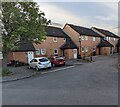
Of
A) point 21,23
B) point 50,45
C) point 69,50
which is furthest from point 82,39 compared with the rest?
point 21,23

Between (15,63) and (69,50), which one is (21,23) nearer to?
(15,63)

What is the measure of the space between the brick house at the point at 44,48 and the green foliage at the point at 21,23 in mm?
10526

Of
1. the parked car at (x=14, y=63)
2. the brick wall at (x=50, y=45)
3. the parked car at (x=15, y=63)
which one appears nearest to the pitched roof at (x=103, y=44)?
the brick wall at (x=50, y=45)

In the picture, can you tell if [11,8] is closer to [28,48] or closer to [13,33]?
[13,33]

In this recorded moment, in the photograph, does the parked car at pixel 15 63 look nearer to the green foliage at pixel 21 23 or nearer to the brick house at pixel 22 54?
the brick house at pixel 22 54

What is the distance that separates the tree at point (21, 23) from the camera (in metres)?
20.7

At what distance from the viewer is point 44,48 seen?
131 feet

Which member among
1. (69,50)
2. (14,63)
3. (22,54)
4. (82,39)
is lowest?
(14,63)

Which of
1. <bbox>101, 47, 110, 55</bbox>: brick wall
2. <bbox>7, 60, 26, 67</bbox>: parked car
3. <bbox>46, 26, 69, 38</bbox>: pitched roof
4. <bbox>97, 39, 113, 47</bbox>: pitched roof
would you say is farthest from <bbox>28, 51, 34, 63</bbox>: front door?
<bbox>101, 47, 110, 55</bbox>: brick wall

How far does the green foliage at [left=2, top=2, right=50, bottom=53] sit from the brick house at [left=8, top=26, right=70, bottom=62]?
34.5 ft

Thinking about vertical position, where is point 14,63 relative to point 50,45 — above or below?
below

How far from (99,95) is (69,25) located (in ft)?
130

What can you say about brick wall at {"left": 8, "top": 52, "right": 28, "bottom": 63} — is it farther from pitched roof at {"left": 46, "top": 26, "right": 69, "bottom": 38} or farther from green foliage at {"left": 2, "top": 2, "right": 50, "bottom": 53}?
green foliage at {"left": 2, "top": 2, "right": 50, "bottom": 53}

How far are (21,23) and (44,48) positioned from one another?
18.9 meters
